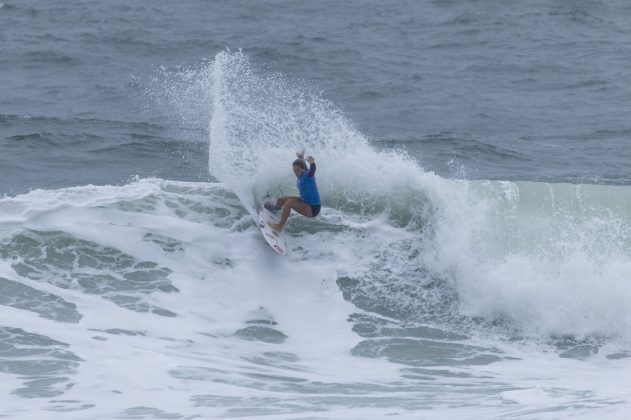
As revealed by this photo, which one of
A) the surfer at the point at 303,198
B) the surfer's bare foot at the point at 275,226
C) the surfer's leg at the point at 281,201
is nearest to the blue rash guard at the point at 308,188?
the surfer at the point at 303,198

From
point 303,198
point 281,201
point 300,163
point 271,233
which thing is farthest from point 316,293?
point 300,163

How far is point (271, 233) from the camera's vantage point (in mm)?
14281

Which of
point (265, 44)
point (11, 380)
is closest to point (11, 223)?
point (11, 380)

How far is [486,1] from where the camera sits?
106 feet

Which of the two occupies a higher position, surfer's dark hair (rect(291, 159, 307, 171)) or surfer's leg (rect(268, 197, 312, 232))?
surfer's dark hair (rect(291, 159, 307, 171))

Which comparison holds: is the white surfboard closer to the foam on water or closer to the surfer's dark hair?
the foam on water

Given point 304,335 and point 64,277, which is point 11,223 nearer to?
point 64,277

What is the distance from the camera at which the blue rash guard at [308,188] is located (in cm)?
1375

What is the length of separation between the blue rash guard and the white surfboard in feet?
1.95

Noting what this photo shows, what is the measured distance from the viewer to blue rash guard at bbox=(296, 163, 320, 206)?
13.8 m

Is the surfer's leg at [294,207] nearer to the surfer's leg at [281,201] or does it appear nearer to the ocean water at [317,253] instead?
the surfer's leg at [281,201]

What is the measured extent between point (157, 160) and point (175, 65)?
7011mm

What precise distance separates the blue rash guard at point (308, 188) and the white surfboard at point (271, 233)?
596mm

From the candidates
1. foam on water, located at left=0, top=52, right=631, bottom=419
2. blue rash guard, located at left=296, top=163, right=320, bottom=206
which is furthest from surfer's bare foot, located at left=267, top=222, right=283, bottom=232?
blue rash guard, located at left=296, top=163, right=320, bottom=206
